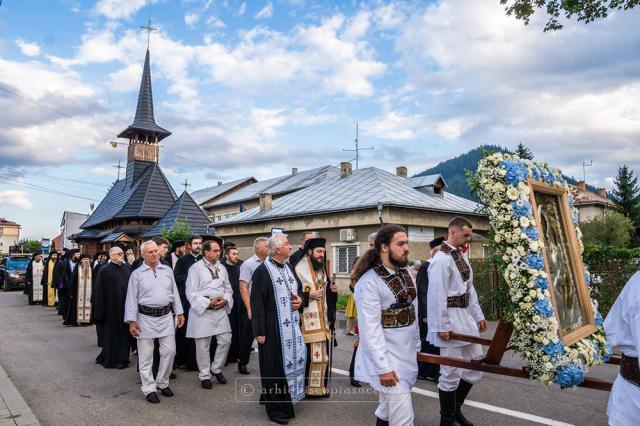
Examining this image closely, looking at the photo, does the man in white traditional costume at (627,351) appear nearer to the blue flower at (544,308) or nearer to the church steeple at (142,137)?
the blue flower at (544,308)

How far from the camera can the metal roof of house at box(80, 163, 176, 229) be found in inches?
1725

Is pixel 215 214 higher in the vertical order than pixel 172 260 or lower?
higher

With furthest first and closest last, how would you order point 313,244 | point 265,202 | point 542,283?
point 265,202 → point 313,244 → point 542,283

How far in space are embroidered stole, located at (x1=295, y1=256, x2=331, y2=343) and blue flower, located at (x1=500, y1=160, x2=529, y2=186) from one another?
3.38m

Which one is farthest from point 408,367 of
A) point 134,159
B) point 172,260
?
point 134,159

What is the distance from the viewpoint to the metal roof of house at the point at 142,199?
43.8 m

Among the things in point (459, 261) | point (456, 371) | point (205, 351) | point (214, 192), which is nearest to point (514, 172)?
point (459, 261)

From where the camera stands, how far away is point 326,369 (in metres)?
6.41

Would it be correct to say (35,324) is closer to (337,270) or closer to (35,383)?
(35,383)

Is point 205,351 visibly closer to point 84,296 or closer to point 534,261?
point 534,261

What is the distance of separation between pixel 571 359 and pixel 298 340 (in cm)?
328

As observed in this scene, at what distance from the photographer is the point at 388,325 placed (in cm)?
396

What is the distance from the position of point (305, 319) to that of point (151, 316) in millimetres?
2013

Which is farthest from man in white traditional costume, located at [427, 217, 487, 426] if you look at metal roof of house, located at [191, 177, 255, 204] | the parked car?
metal roof of house, located at [191, 177, 255, 204]
